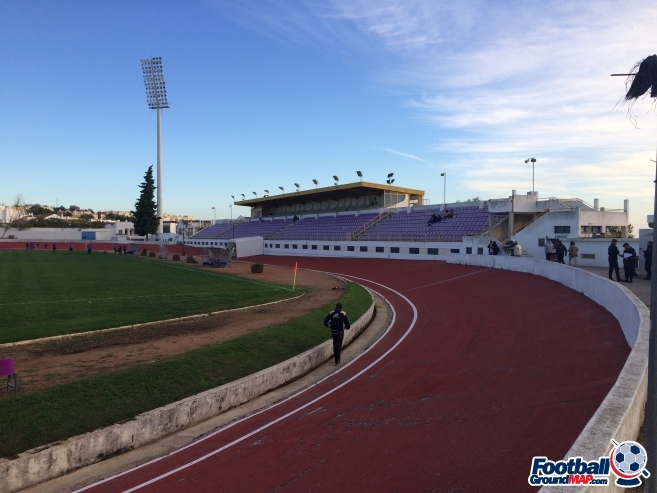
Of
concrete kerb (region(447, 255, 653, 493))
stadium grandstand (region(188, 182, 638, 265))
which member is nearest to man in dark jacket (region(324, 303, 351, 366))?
concrete kerb (region(447, 255, 653, 493))

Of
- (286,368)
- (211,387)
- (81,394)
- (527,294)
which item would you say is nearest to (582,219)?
(527,294)

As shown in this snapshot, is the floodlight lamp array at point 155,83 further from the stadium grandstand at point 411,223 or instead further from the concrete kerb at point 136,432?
the concrete kerb at point 136,432

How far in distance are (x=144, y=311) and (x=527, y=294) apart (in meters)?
16.3

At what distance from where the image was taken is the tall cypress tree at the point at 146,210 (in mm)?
81188

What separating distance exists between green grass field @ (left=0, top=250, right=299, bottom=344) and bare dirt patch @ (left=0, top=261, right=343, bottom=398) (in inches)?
47.5

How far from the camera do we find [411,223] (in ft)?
155

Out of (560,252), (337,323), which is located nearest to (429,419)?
(337,323)

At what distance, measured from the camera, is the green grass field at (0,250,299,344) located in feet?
51.5

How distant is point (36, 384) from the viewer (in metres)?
9.66

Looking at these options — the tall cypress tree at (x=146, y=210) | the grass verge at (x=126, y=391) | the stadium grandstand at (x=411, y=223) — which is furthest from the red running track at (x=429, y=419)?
the tall cypress tree at (x=146, y=210)

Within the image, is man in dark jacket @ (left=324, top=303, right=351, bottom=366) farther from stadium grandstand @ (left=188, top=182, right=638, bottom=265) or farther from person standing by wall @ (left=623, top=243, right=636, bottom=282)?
stadium grandstand @ (left=188, top=182, right=638, bottom=265)

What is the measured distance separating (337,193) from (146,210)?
1482 inches

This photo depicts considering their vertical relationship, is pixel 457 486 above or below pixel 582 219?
below

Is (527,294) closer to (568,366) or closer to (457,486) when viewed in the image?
(568,366)
